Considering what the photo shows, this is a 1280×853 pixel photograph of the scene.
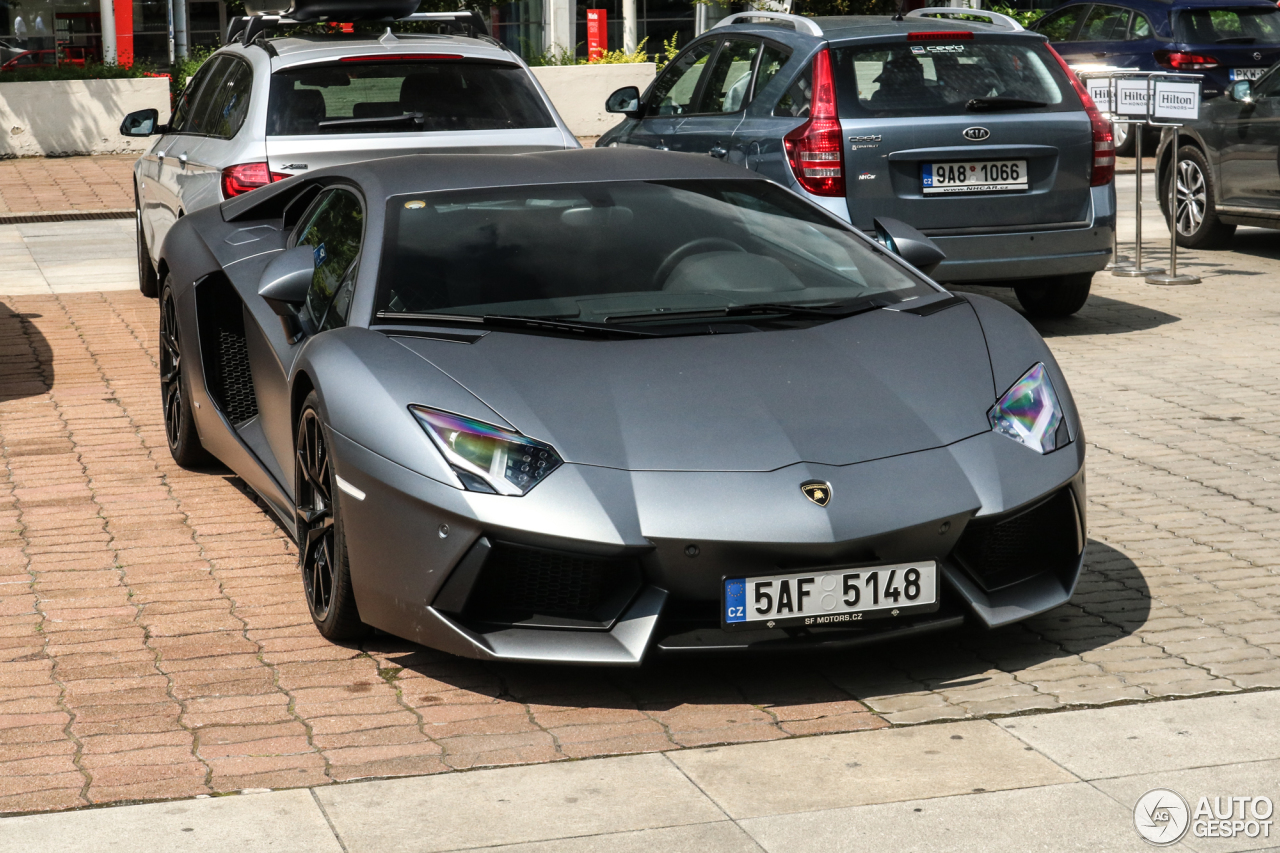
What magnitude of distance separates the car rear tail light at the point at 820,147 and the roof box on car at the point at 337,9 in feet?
11.2

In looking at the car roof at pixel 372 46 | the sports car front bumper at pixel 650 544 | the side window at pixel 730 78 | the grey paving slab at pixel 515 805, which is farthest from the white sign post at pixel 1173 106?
the grey paving slab at pixel 515 805

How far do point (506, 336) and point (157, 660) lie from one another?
132cm

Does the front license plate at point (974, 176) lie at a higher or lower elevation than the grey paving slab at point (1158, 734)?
higher

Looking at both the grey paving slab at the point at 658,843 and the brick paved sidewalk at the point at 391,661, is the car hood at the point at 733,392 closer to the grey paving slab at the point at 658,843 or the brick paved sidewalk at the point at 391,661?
the brick paved sidewalk at the point at 391,661

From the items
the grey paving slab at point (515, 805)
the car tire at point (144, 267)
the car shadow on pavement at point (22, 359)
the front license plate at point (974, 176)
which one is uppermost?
the front license plate at point (974, 176)

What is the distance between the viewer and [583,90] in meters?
24.7

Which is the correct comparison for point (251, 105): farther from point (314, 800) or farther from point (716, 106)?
point (314, 800)

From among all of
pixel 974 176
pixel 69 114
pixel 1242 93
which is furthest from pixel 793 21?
pixel 69 114

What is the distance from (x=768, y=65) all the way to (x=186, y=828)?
272 inches

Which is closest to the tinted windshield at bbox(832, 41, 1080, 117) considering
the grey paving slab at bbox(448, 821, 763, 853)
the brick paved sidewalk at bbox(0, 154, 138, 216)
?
the grey paving slab at bbox(448, 821, 763, 853)

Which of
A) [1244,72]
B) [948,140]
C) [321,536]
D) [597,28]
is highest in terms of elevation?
[597,28]

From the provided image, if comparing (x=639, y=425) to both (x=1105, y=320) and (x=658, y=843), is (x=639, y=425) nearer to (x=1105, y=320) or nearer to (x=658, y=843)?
(x=658, y=843)

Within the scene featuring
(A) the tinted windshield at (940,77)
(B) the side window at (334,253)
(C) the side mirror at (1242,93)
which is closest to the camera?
(B) the side window at (334,253)

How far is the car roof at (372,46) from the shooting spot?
828 cm
